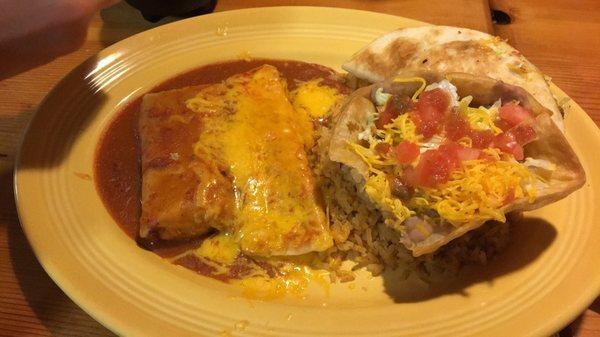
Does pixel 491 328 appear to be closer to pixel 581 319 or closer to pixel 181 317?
pixel 581 319

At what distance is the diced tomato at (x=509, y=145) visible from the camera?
1.95m

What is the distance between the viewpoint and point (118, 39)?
3.07 m

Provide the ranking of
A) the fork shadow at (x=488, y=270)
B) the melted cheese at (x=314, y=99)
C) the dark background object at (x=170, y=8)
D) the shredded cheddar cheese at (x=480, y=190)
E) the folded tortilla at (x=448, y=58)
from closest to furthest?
1. the shredded cheddar cheese at (x=480, y=190)
2. the fork shadow at (x=488, y=270)
3. the folded tortilla at (x=448, y=58)
4. the melted cheese at (x=314, y=99)
5. the dark background object at (x=170, y=8)

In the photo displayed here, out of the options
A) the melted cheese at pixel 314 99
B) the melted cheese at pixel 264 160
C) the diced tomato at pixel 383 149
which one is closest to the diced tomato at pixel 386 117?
the diced tomato at pixel 383 149

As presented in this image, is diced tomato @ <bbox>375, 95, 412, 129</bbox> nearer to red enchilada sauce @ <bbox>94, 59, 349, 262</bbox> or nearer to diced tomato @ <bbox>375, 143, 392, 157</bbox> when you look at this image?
diced tomato @ <bbox>375, 143, 392, 157</bbox>

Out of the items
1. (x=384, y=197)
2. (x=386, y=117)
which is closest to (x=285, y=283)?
(x=384, y=197)

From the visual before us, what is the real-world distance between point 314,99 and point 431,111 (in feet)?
2.71

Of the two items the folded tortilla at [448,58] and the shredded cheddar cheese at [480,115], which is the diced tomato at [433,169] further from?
the folded tortilla at [448,58]

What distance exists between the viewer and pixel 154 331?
168cm

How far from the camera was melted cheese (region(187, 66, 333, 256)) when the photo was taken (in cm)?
211

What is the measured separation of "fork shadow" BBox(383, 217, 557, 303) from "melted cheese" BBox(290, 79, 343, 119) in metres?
0.95

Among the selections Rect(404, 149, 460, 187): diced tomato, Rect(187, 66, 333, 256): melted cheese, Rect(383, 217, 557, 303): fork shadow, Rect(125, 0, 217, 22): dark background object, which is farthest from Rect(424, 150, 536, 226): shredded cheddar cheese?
Answer: Rect(125, 0, 217, 22): dark background object

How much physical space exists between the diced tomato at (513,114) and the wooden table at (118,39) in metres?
0.74

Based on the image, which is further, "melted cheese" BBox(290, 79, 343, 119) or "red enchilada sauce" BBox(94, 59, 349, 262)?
"melted cheese" BBox(290, 79, 343, 119)
